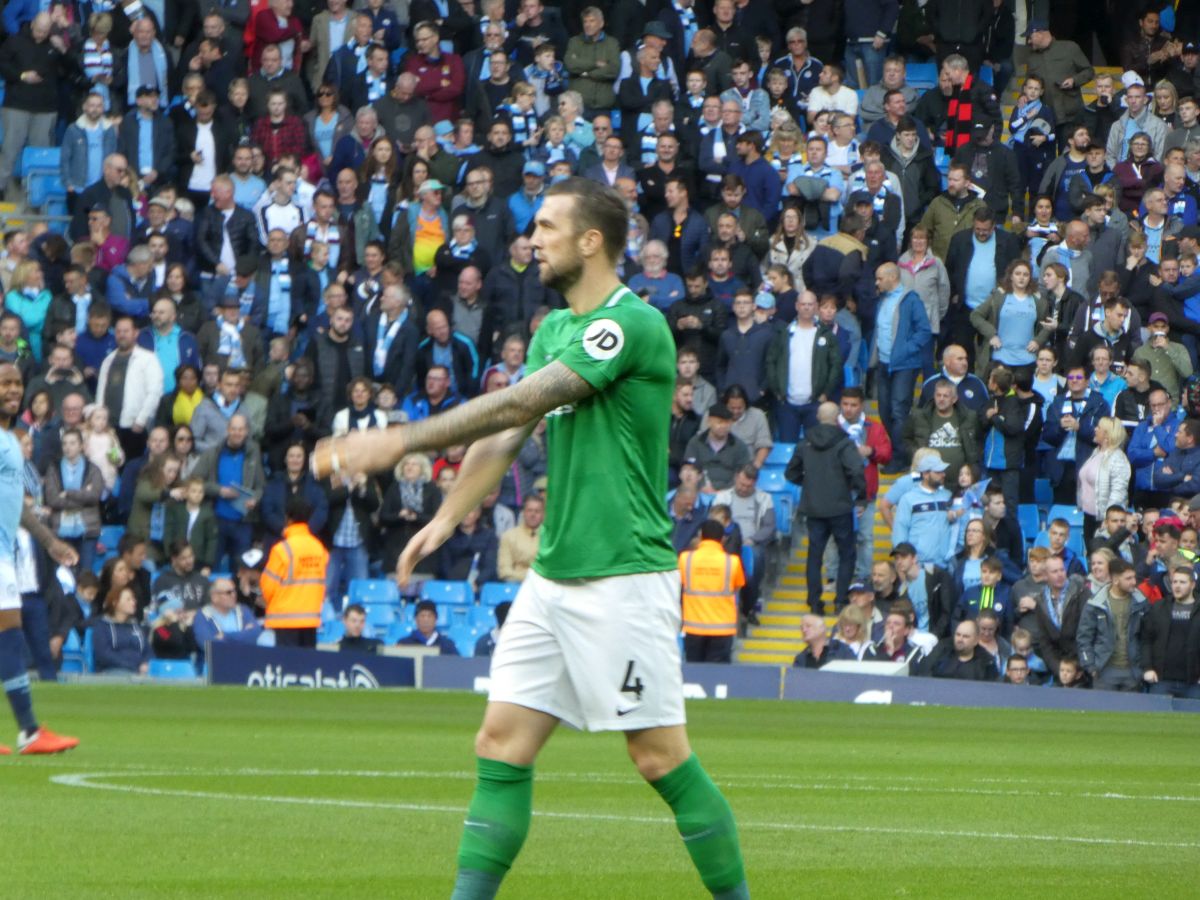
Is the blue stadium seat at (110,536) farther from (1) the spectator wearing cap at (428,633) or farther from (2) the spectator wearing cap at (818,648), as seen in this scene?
(2) the spectator wearing cap at (818,648)

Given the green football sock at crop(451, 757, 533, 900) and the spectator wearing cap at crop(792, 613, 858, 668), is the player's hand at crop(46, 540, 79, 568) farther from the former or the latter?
the spectator wearing cap at crop(792, 613, 858, 668)

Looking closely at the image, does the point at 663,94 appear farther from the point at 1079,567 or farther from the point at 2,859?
the point at 2,859

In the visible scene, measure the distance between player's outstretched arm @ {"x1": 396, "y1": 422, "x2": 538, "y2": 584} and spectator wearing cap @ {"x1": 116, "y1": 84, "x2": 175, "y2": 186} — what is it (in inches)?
878

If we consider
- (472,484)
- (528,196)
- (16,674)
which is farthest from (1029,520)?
(472,484)

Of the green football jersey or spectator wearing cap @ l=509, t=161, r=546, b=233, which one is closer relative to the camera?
the green football jersey

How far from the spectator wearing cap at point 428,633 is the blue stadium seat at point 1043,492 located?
22.0 ft

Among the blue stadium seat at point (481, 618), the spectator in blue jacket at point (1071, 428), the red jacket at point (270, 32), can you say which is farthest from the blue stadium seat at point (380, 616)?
the red jacket at point (270, 32)

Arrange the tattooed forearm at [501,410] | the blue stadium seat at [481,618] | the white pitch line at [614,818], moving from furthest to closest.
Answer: the blue stadium seat at [481,618]
the white pitch line at [614,818]
the tattooed forearm at [501,410]

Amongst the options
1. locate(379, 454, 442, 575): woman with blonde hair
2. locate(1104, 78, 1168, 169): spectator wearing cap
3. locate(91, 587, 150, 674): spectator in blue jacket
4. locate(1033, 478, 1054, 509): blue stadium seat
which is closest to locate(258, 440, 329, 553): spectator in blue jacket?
locate(379, 454, 442, 575): woman with blonde hair

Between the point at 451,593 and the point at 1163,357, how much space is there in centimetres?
816

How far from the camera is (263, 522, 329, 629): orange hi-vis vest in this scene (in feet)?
76.8

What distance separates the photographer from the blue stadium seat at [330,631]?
25.4 metres

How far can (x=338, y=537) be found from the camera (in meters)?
25.5

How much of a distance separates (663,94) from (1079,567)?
8.54m
